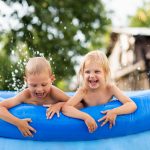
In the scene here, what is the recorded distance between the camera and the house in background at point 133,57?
12.4 metres

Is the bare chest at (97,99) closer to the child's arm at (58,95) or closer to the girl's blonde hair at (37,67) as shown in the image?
the child's arm at (58,95)

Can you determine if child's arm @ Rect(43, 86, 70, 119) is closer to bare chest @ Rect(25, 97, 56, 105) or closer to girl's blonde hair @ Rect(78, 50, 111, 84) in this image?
bare chest @ Rect(25, 97, 56, 105)

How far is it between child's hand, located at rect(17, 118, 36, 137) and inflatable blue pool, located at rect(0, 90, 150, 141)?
0.03 metres

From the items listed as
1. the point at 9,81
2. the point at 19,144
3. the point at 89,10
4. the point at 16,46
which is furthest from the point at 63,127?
the point at 89,10

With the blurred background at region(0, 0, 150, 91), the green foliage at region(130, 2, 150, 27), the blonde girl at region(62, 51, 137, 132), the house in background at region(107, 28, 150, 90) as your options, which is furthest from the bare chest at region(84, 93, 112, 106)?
the green foliage at region(130, 2, 150, 27)

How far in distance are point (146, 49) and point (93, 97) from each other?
9521mm

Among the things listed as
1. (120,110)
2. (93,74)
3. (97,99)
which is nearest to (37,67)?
(93,74)

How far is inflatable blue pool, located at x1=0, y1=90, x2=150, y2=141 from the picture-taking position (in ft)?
9.87

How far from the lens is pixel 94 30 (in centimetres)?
1270

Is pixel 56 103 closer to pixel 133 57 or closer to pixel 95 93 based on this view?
pixel 95 93

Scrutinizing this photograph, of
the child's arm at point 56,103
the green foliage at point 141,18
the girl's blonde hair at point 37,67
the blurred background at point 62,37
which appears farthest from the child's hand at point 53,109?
the green foliage at point 141,18

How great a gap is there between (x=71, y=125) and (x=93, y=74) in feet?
1.16

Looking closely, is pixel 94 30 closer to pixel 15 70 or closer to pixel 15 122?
pixel 15 70

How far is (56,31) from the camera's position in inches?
466
